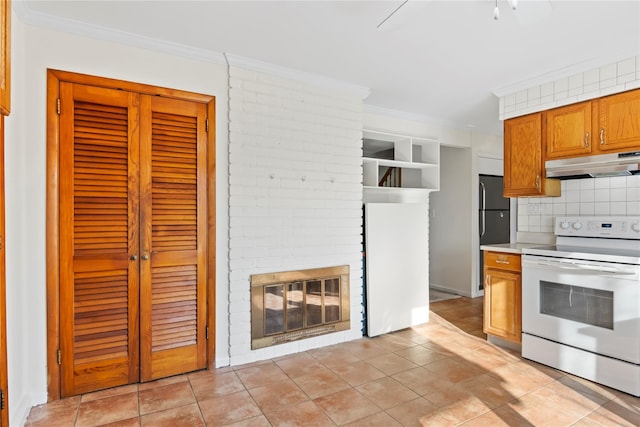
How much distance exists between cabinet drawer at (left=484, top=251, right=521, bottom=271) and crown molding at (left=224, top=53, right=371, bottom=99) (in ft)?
6.47

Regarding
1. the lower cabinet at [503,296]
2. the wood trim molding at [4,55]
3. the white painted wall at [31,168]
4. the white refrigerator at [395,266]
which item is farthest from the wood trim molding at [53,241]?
the lower cabinet at [503,296]

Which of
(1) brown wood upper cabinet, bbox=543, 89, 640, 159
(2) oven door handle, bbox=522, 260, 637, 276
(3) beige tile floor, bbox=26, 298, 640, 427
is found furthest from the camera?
(1) brown wood upper cabinet, bbox=543, 89, 640, 159

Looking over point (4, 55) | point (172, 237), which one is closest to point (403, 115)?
point (172, 237)

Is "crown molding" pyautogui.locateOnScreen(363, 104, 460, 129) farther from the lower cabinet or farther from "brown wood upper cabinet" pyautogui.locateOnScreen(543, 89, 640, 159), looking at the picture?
the lower cabinet

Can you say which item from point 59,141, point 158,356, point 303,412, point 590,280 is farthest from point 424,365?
point 59,141

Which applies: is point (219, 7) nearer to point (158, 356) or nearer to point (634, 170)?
point (158, 356)

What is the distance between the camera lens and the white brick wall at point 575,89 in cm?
274

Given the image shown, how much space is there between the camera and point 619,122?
9.12 ft

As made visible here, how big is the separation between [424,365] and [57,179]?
2.99m

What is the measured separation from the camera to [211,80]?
9.37 ft

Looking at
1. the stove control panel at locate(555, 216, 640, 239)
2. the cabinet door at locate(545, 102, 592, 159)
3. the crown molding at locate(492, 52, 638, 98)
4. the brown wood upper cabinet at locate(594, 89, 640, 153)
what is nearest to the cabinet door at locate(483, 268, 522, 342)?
the stove control panel at locate(555, 216, 640, 239)

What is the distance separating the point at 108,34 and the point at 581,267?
12.3ft

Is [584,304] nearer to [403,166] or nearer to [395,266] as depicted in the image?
[395,266]

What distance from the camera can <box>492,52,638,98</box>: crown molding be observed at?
109 inches
